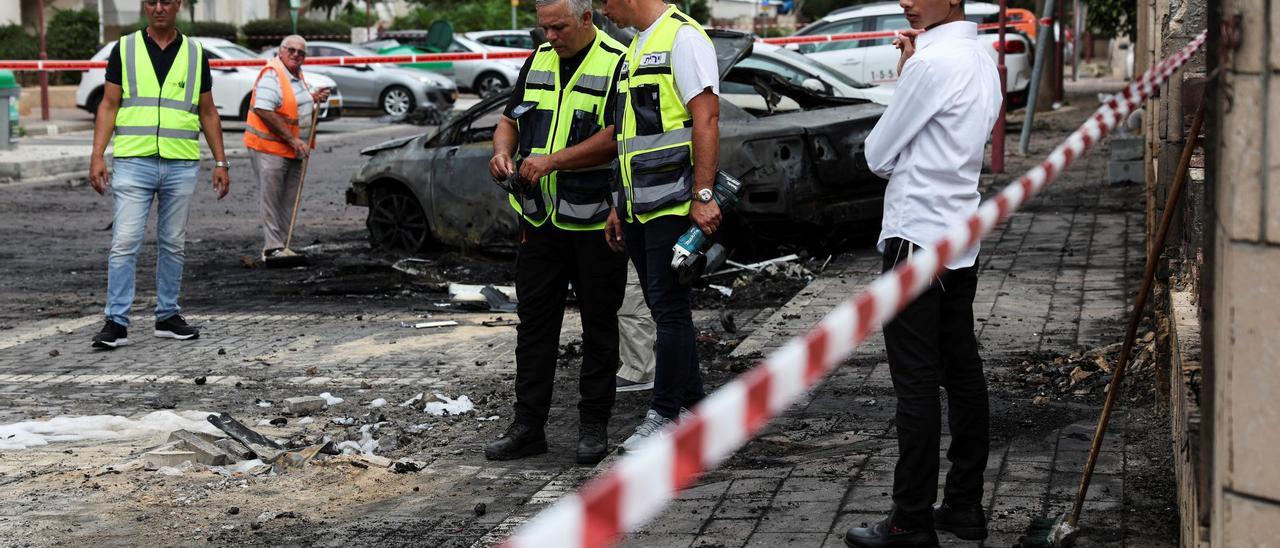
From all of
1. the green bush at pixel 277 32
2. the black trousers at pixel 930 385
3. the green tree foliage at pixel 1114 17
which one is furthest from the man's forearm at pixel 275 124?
the green bush at pixel 277 32

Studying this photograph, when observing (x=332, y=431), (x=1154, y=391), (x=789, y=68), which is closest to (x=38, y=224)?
(x=789, y=68)

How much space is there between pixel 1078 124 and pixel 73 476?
20.6 metres

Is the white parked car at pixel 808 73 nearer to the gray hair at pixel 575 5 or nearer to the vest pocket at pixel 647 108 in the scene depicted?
the gray hair at pixel 575 5

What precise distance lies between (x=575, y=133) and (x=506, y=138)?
0.34 m

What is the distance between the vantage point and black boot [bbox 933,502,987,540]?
4648 millimetres

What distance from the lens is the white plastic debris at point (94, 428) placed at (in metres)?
6.45

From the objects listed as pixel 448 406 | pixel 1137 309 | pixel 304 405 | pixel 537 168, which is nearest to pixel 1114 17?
pixel 448 406

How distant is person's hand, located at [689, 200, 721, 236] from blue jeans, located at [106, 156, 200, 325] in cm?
398

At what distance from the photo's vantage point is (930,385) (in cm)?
452

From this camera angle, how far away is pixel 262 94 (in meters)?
11.7

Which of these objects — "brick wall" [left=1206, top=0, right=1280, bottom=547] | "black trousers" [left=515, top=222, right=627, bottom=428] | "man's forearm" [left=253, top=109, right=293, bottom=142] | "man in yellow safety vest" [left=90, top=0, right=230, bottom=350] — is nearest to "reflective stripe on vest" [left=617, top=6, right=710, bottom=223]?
"black trousers" [left=515, top=222, right=627, bottom=428]

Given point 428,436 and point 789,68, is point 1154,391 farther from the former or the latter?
point 789,68

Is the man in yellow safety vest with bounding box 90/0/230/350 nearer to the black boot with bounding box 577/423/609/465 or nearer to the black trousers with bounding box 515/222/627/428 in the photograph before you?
the black trousers with bounding box 515/222/627/428

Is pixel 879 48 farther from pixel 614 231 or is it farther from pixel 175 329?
pixel 614 231
